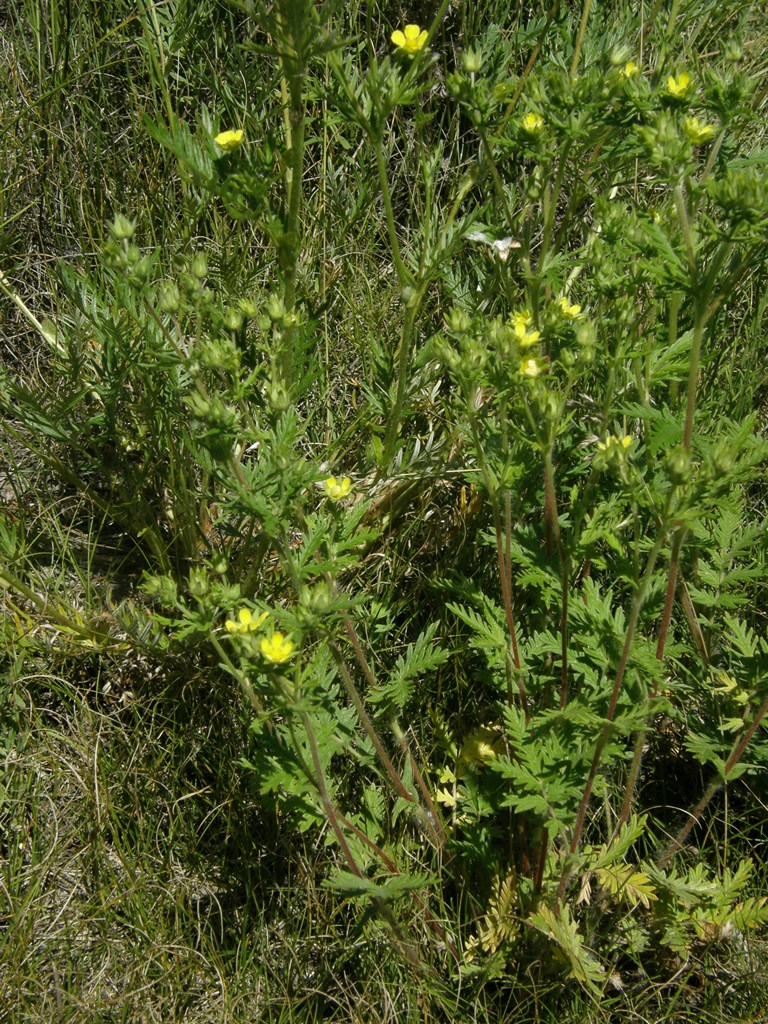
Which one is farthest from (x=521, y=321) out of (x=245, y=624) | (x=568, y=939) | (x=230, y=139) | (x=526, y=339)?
(x=568, y=939)

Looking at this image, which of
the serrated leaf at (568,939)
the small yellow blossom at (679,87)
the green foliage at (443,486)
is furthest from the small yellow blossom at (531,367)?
the serrated leaf at (568,939)

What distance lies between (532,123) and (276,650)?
120cm

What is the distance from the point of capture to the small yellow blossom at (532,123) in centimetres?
184

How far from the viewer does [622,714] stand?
181 cm

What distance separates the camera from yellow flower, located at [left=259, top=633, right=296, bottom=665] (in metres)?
1.45

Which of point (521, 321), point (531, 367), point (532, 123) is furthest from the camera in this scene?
point (532, 123)

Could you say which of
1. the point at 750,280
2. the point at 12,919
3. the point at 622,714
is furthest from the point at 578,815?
the point at 750,280

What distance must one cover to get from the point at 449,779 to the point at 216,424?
1.11 metres

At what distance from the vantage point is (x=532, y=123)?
184 centimetres

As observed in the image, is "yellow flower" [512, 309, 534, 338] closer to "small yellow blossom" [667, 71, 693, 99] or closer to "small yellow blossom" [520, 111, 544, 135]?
"small yellow blossom" [520, 111, 544, 135]

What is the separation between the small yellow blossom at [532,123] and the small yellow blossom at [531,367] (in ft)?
1.77

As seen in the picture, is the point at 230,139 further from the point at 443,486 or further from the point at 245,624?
the point at 443,486

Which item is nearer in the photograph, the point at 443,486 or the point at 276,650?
the point at 276,650

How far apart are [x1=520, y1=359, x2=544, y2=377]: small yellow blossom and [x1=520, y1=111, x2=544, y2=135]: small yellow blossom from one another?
0.54m
